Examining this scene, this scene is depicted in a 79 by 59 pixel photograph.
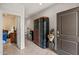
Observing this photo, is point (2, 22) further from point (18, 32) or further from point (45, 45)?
point (45, 45)

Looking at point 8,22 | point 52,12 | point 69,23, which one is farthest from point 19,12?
point 69,23

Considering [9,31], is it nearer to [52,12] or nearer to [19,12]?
[19,12]

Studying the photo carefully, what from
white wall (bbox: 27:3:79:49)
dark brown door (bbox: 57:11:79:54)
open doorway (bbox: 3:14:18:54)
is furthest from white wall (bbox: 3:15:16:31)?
dark brown door (bbox: 57:11:79:54)

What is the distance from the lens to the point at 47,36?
194cm

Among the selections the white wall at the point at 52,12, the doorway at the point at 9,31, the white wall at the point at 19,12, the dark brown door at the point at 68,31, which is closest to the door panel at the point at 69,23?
the dark brown door at the point at 68,31

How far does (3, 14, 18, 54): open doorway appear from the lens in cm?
163

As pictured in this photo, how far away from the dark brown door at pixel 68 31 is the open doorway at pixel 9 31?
88cm

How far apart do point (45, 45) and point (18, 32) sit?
2.01 ft

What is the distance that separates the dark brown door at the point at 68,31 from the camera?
1.84 meters

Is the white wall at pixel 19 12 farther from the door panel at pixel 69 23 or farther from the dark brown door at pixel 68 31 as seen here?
the door panel at pixel 69 23

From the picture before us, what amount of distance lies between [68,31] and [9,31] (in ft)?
3.73

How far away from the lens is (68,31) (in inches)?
76.8

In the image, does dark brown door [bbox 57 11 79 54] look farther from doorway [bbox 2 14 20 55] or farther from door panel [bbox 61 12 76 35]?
doorway [bbox 2 14 20 55]
